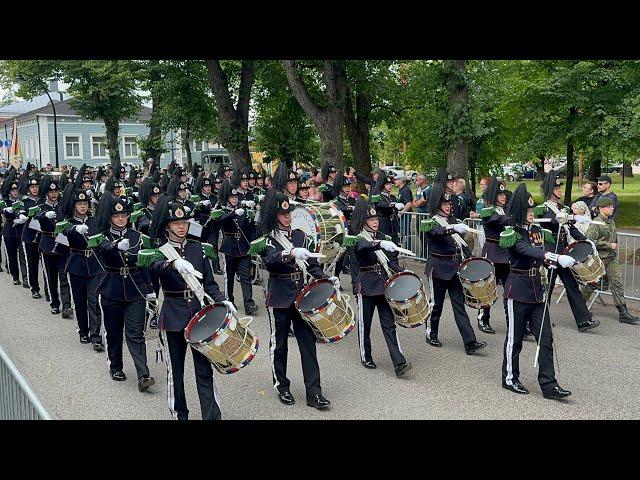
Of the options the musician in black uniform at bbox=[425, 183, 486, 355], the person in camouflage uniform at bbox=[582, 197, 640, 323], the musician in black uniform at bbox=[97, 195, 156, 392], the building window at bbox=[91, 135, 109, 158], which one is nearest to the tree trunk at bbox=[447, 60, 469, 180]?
the person in camouflage uniform at bbox=[582, 197, 640, 323]

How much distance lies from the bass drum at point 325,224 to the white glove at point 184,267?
13.9 ft

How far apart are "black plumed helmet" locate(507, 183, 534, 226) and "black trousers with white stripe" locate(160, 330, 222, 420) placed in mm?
3541

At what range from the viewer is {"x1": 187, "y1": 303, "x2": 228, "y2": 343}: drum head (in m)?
5.96

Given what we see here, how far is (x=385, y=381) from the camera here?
7742mm

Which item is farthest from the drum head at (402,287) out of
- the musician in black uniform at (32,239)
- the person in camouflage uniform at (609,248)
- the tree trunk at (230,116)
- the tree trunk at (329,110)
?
the tree trunk at (230,116)

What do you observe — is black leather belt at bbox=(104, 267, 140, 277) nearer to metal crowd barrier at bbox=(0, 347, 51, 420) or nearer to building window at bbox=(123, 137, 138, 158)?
metal crowd barrier at bbox=(0, 347, 51, 420)

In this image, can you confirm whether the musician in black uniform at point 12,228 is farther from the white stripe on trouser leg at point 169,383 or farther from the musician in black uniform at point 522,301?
the musician in black uniform at point 522,301

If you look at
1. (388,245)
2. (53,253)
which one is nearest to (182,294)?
(388,245)

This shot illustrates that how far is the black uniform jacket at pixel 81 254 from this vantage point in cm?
928

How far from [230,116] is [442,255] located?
1442 cm

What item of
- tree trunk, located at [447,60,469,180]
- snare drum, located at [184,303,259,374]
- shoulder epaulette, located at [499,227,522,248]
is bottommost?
snare drum, located at [184,303,259,374]

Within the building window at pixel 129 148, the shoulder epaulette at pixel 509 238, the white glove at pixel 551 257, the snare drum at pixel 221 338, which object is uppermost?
the building window at pixel 129 148

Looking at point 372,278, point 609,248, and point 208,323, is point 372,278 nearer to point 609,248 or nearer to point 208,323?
point 208,323
